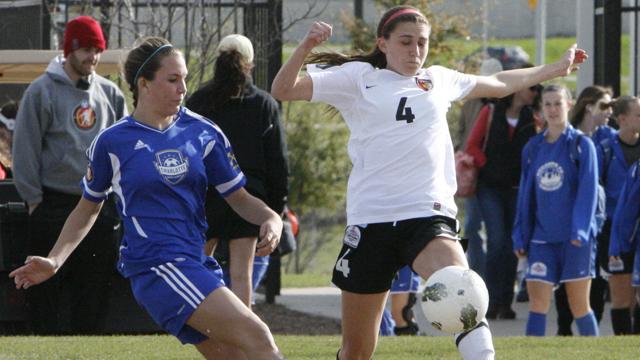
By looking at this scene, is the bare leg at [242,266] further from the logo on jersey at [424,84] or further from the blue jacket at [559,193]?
the logo on jersey at [424,84]

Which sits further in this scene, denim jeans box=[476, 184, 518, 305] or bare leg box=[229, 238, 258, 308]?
denim jeans box=[476, 184, 518, 305]

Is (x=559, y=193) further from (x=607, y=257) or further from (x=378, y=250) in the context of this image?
(x=378, y=250)

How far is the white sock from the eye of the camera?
20.3ft

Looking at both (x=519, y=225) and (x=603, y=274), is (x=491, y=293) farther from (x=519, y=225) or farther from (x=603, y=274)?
(x=519, y=225)

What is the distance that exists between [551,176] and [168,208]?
16.3 ft

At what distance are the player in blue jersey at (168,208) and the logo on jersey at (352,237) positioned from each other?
30.9 inches

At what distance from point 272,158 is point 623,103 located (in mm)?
3307

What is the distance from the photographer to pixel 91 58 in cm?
931

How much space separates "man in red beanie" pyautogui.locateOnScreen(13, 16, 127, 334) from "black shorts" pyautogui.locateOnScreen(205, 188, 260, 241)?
696mm

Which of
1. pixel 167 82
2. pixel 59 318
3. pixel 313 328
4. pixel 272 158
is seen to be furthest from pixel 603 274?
pixel 167 82

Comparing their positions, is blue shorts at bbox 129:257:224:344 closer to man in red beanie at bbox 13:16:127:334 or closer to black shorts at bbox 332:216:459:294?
black shorts at bbox 332:216:459:294

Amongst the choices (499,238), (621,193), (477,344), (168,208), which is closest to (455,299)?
(477,344)

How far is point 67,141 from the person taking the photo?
30.8ft

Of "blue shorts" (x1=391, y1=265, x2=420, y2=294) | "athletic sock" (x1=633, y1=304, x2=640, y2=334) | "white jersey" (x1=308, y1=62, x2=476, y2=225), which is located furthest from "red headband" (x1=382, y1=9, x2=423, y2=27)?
"athletic sock" (x1=633, y1=304, x2=640, y2=334)
